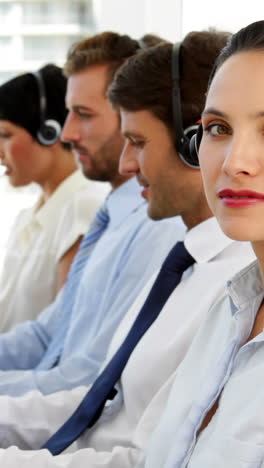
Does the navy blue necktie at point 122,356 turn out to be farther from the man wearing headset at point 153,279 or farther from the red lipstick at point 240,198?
the red lipstick at point 240,198

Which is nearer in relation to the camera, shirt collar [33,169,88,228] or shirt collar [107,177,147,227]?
shirt collar [107,177,147,227]

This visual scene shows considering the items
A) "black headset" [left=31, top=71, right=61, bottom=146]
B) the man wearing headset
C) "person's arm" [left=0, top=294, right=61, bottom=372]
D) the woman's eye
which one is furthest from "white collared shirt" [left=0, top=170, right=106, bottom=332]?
the woman's eye

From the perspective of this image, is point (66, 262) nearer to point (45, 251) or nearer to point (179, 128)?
point (45, 251)

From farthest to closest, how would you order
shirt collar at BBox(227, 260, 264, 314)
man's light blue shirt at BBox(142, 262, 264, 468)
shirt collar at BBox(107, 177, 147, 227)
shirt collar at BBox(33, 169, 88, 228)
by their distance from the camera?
shirt collar at BBox(33, 169, 88, 228) < shirt collar at BBox(107, 177, 147, 227) < shirt collar at BBox(227, 260, 264, 314) < man's light blue shirt at BBox(142, 262, 264, 468)

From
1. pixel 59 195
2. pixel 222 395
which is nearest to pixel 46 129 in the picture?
pixel 59 195

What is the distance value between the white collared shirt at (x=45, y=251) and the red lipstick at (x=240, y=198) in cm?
136

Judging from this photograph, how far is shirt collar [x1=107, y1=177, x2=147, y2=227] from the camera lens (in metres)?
1.90

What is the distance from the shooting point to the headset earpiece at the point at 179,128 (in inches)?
55.8

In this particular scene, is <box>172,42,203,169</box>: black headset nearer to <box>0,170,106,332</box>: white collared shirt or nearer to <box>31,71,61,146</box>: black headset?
<box>0,170,106,332</box>: white collared shirt

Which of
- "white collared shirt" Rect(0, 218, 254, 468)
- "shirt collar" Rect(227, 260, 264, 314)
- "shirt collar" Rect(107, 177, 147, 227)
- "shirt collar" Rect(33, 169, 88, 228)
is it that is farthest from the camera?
"shirt collar" Rect(33, 169, 88, 228)

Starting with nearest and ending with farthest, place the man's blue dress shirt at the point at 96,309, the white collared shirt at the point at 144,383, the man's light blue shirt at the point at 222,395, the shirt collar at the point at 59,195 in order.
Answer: the man's light blue shirt at the point at 222,395
the white collared shirt at the point at 144,383
the man's blue dress shirt at the point at 96,309
the shirt collar at the point at 59,195

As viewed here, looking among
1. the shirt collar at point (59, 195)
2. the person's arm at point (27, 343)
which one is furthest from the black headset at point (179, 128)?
the shirt collar at point (59, 195)

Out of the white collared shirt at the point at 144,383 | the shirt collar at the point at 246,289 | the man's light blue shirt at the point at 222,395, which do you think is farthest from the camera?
the white collared shirt at the point at 144,383

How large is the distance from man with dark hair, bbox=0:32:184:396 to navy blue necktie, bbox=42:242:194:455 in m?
0.25
